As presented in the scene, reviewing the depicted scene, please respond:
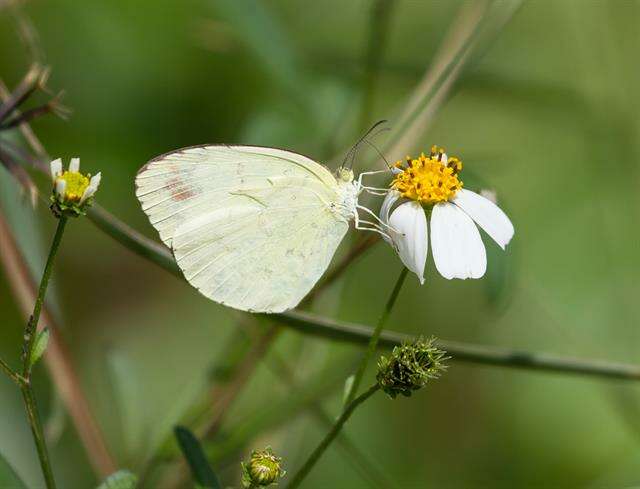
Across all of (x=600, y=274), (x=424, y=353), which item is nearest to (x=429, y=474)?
(x=600, y=274)

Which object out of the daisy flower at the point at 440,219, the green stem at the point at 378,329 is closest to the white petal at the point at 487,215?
the daisy flower at the point at 440,219

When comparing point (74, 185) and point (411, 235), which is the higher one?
point (411, 235)

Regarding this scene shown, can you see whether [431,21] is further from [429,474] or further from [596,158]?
[429,474]

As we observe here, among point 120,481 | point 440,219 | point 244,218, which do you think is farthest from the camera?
point 244,218

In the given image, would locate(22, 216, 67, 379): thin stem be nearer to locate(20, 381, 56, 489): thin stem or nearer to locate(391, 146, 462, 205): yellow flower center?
locate(20, 381, 56, 489): thin stem

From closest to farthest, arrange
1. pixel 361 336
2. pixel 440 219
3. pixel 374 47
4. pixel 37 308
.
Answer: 1. pixel 37 308
2. pixel 440 219
3. pixel 361 336
4. pixel 374 47

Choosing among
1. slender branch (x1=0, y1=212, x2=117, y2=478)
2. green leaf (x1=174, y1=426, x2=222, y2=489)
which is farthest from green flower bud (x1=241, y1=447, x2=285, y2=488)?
slender branch (x1=0, y1=212, x2=117, y2=478)

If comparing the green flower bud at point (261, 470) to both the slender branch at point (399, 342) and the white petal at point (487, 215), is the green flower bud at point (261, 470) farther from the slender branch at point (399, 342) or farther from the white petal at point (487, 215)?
the white petal at point (487, 215)

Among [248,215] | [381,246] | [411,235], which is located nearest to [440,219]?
[411,235]

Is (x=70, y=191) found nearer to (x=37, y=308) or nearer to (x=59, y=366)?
(x=37, y=308)
